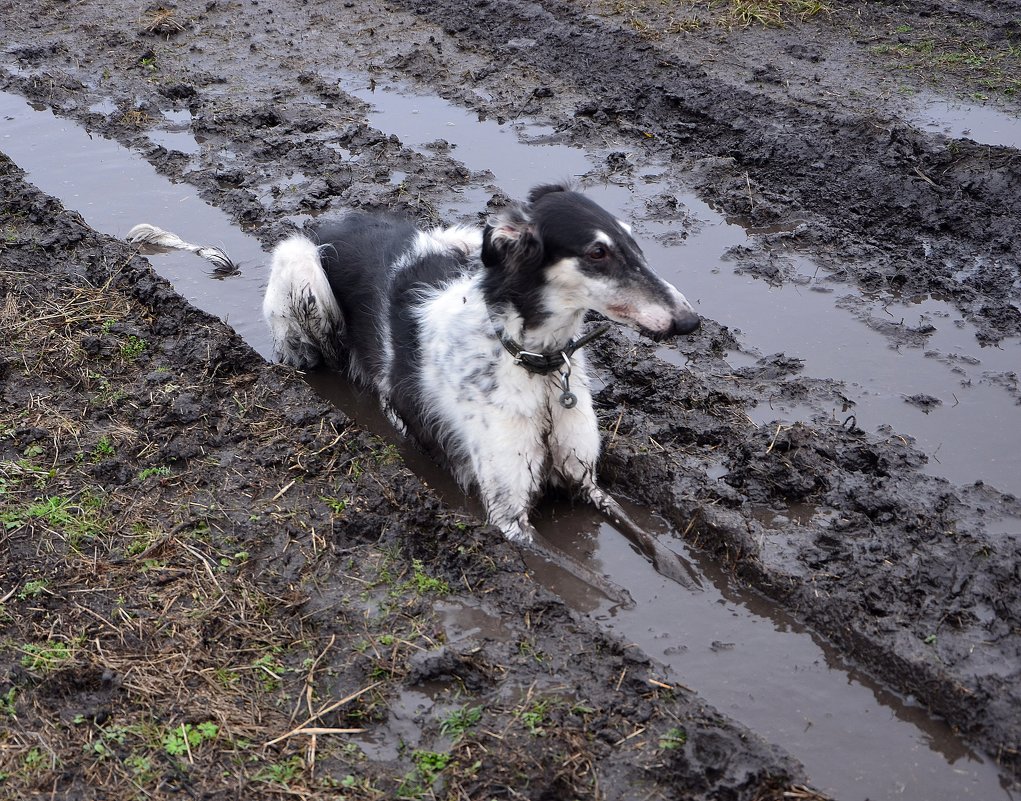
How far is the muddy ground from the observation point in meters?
3.69

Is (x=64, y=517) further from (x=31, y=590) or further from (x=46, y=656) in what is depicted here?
(x=46, y=656)

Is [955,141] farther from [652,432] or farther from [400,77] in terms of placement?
[400,77]

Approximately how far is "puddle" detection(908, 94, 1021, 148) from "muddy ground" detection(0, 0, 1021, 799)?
0.93 ft

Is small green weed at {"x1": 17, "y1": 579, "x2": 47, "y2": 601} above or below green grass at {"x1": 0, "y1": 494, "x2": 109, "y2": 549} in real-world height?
above

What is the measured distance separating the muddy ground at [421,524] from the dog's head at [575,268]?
1.12m

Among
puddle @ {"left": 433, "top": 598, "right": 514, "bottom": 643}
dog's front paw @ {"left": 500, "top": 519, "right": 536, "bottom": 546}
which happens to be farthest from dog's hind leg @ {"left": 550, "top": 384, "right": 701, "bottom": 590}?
puddle @ {"left": 433, "top": 598, "right": 514, "bottom": 643}

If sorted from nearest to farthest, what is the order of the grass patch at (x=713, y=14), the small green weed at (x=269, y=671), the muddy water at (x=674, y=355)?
1. the muddy water at (x=674, y=355)
2. the small green weed at (x=269, y=671)
3. the grass patch at (x=713, y=14)

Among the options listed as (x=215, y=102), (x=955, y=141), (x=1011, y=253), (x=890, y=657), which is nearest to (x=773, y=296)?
(x=1011, y=253)

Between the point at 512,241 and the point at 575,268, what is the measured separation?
13.3 inches

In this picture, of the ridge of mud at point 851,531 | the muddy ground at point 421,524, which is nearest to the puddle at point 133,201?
the muddy ground at point 421,524

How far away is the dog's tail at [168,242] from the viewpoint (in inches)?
308

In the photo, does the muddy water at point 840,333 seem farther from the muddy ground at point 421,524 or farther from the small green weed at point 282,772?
the small green weed at point 282,772

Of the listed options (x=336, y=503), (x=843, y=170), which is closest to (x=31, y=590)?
(x=336, y=503)

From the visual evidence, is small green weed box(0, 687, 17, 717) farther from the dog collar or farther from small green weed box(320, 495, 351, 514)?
the dog collar
